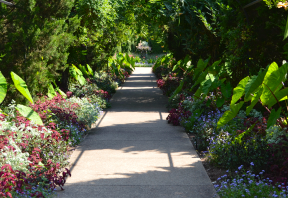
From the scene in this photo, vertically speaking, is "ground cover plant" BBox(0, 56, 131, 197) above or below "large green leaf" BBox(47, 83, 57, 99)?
below

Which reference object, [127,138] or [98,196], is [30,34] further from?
[98,196]

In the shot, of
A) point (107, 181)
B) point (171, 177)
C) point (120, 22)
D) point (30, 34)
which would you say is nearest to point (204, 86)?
point (171, 177)

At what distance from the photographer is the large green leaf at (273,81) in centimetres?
308

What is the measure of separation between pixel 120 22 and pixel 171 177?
372 inches

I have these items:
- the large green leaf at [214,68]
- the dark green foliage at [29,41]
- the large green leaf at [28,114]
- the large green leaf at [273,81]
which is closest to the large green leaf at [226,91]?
the large green leaf at [214,68]

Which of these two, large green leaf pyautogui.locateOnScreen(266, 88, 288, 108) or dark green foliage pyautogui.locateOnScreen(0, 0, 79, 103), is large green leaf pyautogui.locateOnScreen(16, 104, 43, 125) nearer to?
dark green foliage pyautogui.locateOnScreen(0, 0, 79, 103)

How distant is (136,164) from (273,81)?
2564mm

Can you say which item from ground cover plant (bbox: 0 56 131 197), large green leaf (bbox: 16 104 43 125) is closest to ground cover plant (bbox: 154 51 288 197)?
ground cover plant (bbox: 0 56 131 197)

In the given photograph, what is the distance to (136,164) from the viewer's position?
192 inches

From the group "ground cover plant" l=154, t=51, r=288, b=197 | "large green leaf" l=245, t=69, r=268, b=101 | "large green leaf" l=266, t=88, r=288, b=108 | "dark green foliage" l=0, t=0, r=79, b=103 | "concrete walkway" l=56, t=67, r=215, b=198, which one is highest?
"dark green foliage" l=0, t=0, r=79, b=103

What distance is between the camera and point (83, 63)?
37.7 feet

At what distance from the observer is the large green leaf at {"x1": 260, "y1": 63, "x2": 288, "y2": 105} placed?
10.1 feet

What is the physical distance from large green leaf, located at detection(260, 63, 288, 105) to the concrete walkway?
1390 mm

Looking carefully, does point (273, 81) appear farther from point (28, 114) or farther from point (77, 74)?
point (77, 74)
